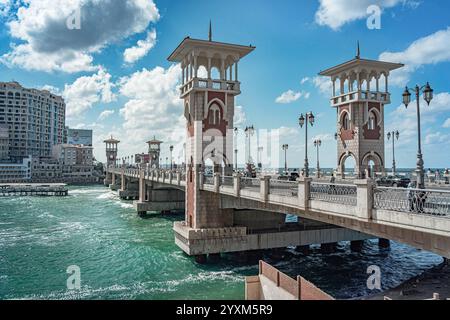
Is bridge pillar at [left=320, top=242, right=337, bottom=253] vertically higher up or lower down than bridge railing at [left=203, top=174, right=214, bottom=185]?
lower down

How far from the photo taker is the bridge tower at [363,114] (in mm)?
37094

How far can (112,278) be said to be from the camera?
953 inches

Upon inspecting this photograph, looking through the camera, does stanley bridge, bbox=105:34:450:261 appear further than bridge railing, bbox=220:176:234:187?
No

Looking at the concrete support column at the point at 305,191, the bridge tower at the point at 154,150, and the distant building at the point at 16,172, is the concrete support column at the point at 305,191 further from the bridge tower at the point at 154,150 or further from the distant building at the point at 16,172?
the distant building at the point at 16,172

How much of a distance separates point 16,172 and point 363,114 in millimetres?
124718

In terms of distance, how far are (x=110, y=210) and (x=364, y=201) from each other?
53143 mm

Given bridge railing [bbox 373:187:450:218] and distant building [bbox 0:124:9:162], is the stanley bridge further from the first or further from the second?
→ distant building [bbox 0:124:9:162]

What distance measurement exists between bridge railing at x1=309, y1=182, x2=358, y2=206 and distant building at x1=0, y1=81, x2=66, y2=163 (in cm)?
14638

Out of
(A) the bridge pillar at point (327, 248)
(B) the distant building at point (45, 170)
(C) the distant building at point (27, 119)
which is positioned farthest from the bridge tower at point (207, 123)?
(C) the distant building at point (27, 119)

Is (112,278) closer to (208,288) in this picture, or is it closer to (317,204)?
(208,288)

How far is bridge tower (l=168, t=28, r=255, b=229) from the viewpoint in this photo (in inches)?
1194

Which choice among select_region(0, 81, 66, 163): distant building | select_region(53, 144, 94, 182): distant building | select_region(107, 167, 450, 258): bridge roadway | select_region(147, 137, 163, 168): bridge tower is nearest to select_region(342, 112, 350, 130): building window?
select_region(107, 167, 450, 258): bridge roadway

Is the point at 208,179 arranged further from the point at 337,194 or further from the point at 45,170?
the point at 45,170
